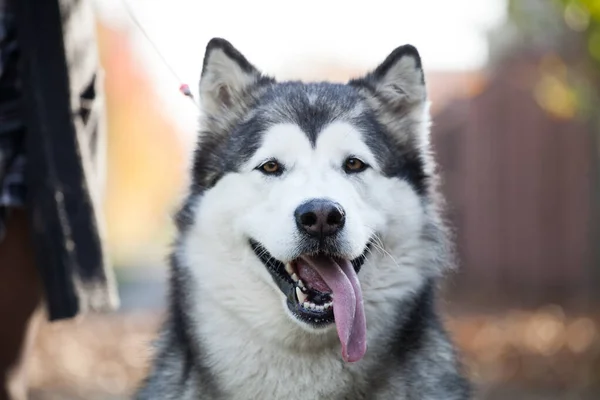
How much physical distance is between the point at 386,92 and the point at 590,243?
9116mm

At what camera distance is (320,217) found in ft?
9.98

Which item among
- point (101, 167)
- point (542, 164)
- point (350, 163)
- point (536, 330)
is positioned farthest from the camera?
point (542, 164)

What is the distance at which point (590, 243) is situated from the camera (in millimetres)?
12086

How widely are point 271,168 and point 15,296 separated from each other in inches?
45.4

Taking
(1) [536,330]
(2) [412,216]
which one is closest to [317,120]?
(2) [412,216]

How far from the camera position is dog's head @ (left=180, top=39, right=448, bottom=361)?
123 inches

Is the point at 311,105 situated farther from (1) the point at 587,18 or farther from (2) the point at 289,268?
(1) the point at 587,18

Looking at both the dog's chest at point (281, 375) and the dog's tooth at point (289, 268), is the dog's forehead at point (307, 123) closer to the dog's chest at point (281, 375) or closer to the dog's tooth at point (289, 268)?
the dog's tooth at point (289, 268)

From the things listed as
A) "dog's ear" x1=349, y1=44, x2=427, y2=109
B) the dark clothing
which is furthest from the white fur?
the dark clothing

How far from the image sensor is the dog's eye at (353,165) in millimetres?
3359

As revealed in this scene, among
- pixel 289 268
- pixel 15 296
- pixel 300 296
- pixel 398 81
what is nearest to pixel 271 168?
pixel 289 268

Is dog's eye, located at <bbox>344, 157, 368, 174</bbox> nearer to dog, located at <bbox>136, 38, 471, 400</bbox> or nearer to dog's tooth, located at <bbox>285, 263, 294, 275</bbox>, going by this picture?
dog, located at <bbox>136, 38, 471, 400</bbox>

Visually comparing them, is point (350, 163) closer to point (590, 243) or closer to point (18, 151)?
point (18, 151)

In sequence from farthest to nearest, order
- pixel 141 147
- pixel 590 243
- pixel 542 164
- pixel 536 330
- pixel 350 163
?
1. pixel 141 147
2. pixel 542 164
3. pixel 590 243
4. pixel 536 330
5. pixel 350 163
